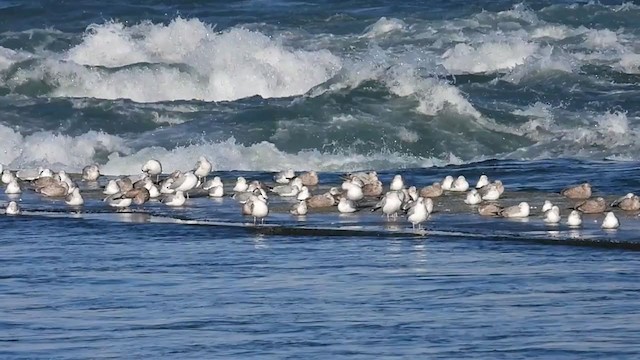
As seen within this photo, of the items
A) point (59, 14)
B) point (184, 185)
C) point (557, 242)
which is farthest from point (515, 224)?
point (59, 14)

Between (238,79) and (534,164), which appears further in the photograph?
(238,79)

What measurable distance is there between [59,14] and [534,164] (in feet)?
64.2

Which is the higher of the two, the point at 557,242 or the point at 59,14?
the point at 59,14

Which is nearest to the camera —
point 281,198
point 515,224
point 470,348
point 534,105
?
point 470,348

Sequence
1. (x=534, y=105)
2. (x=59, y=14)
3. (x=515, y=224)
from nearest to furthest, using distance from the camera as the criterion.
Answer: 1. (x=515, y=224)
2. (x=534, y=105)
3. (x=59, y=14)

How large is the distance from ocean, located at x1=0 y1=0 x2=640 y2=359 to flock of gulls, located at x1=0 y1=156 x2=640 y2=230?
0.18 meters

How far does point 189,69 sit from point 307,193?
44.4 ft

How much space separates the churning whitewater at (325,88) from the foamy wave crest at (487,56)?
0.05m

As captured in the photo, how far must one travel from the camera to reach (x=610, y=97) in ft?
87.9

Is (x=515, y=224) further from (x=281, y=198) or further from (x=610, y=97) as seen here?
(x=610, y=97)

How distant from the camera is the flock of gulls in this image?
15109mm

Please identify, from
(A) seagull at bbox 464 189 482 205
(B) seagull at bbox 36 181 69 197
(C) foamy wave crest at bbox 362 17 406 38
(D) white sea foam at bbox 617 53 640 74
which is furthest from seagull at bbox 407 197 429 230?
(C) foamy wave crest at bbox 362 17 406 38

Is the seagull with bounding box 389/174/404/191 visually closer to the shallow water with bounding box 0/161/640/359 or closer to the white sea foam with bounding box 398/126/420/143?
the shallow water with bounding box 0/161/640/359

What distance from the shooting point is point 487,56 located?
3053cm
